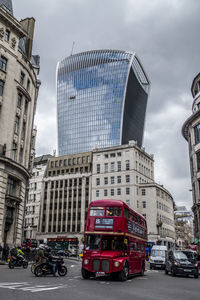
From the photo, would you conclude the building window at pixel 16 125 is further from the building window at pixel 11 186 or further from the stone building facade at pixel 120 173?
the stone building facade at pixel 120 173

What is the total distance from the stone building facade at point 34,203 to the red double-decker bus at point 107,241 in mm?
83502

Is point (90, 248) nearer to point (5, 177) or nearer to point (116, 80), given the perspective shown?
point (5, 177)

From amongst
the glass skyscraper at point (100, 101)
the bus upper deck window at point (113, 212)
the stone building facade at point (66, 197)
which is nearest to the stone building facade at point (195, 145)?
the bus upper deck window at point (113, 212)

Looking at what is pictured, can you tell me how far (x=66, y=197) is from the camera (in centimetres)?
9625

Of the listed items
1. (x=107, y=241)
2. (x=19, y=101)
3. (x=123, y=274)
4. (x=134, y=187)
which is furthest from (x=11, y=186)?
(x=134, y=187)

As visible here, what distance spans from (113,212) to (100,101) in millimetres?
122992

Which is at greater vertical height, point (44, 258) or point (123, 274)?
point (44, 258)

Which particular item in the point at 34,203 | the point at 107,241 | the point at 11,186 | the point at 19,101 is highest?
the point at 19,101

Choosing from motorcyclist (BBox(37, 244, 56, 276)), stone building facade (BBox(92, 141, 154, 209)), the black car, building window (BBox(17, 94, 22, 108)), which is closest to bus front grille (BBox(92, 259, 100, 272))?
motorcyclist (BBox(37, 244, 56, 276))

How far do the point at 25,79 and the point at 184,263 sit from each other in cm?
2808

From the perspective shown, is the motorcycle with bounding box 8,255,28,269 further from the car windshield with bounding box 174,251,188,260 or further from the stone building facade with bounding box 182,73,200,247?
the stone building facade with bounding box 182,73,200,247

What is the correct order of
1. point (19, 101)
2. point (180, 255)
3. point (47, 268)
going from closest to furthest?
point (47, 268), point (180, 255), point (19, 101)

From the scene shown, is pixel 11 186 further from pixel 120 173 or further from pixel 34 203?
pixel 34 203

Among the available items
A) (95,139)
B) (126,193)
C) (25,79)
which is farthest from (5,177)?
(95,139)
